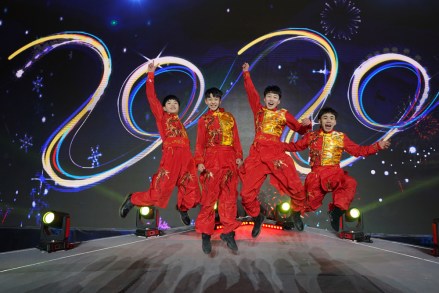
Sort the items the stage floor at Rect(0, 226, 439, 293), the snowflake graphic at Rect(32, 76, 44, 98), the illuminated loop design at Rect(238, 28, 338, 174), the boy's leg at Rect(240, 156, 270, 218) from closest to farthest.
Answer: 1. the stage floor at Rect(0, 226, 439, 293)
2. the boy's leg at Rect(240, 156, 270, 218)
3. the illuminated loop design at Rect(238, 28, 338, 174)
4. the snowflake graphic at Rect(32, 76, 44, 98)

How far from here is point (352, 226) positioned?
3.59 metres

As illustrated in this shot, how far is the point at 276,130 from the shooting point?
2.99m

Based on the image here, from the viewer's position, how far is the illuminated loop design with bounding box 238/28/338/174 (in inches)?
186

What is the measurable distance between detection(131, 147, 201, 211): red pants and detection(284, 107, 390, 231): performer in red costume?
1.06 metres

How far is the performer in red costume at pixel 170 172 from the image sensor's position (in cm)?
309

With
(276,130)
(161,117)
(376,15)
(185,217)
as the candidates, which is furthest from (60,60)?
(376,15)

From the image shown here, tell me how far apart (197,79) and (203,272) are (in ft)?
11.0

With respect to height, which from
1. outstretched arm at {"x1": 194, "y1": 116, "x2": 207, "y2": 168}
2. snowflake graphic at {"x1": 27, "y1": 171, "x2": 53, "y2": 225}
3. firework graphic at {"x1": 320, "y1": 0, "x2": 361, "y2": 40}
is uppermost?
firework graphic at {"x1": 320, "y1": 0, "x2": 361, "y2": 40}

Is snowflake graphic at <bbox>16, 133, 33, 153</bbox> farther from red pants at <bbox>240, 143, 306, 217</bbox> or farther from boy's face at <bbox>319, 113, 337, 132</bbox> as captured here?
boy's face at <bbox>319, 113, 337, 132</bbox>

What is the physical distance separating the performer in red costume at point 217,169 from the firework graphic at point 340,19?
2.83 m

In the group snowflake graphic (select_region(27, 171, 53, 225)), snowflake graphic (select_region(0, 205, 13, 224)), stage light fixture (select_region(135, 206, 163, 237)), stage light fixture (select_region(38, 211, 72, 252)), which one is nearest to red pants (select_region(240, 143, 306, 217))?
stage light fixture (select_region(135, 206, 163, 237))

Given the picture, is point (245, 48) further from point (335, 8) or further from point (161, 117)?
point (161, 117)

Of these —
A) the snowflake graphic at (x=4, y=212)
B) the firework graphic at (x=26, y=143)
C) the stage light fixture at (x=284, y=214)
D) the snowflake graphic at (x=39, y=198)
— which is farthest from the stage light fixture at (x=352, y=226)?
the snowflake graphic at (x=4, y=212)

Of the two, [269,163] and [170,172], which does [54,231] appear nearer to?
[170,172]
